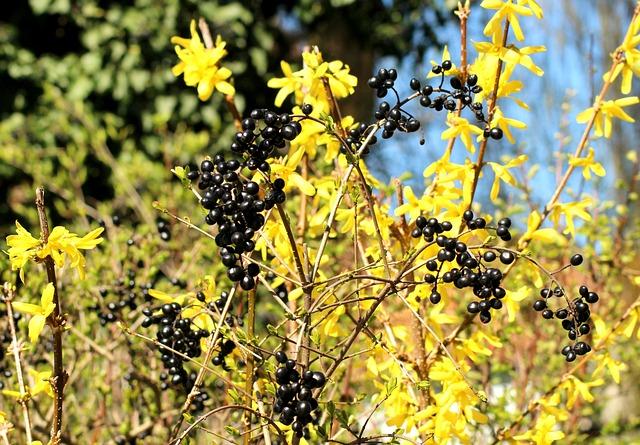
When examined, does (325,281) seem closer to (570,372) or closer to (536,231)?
(536,231)

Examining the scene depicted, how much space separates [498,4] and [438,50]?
646 cm

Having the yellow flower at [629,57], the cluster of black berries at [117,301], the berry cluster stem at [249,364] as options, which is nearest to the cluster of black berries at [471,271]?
the berry cluster stem at [249,364]

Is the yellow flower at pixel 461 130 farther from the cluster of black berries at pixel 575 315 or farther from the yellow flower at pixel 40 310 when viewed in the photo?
the yellow flower at pixel 40 310

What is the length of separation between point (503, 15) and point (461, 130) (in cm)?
30

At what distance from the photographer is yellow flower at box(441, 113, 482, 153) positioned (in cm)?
203

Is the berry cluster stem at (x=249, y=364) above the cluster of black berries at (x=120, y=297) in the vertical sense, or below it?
below

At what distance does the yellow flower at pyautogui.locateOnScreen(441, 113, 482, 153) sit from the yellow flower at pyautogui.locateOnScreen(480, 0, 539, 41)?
22 centimetres

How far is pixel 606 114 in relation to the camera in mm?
2270

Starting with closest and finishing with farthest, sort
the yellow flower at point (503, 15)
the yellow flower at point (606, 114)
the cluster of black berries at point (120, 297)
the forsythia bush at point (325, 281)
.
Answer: the forsythia bush at point (325, 281)
the yellow flower at point (503, 15)
the yellow flower at point (606, 114)
the cluster of black berries at point (120, 297)

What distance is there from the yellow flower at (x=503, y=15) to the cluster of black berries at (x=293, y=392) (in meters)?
0.93

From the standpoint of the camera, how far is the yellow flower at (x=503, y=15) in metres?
1.95

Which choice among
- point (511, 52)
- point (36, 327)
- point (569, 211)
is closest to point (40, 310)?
point (36, 327)

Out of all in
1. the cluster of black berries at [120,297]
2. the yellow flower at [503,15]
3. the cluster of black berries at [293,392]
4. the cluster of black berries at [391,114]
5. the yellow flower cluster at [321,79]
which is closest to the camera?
the cluster of black berries at [293,392]

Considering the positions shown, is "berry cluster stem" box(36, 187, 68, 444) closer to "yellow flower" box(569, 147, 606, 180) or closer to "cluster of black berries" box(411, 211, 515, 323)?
"cluster of black berries" box(411, 211, 515, 323)
